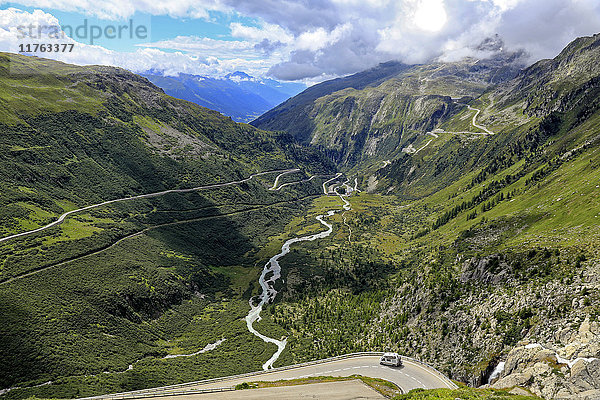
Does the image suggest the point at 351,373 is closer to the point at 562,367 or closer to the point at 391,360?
the point at 391,360

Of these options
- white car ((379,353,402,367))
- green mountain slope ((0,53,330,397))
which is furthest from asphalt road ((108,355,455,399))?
green mountain slope ((0,53,330,397))

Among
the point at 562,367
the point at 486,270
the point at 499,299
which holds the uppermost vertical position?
the point at 562,367

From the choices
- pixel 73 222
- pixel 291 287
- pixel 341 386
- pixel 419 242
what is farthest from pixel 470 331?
pixel 73 222

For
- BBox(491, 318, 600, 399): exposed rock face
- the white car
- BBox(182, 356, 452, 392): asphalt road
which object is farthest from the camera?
the white car

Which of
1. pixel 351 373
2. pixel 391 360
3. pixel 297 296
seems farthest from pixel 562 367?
pixel 297 296

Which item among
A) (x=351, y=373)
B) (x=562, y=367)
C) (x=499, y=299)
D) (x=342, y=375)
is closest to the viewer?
(x=562, y=367)

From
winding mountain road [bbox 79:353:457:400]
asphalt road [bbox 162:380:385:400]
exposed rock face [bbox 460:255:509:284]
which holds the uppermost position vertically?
exposed rock face [bbox 460:255:509:284]

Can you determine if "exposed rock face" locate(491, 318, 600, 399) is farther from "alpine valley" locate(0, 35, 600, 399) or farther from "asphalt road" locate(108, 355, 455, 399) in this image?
"asphalt road" locate(108, 355, 455, 399)

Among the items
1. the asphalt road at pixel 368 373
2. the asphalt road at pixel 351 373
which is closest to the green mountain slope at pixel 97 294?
the asphalt road at pixel 351 373

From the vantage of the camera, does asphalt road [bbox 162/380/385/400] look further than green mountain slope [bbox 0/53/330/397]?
No
